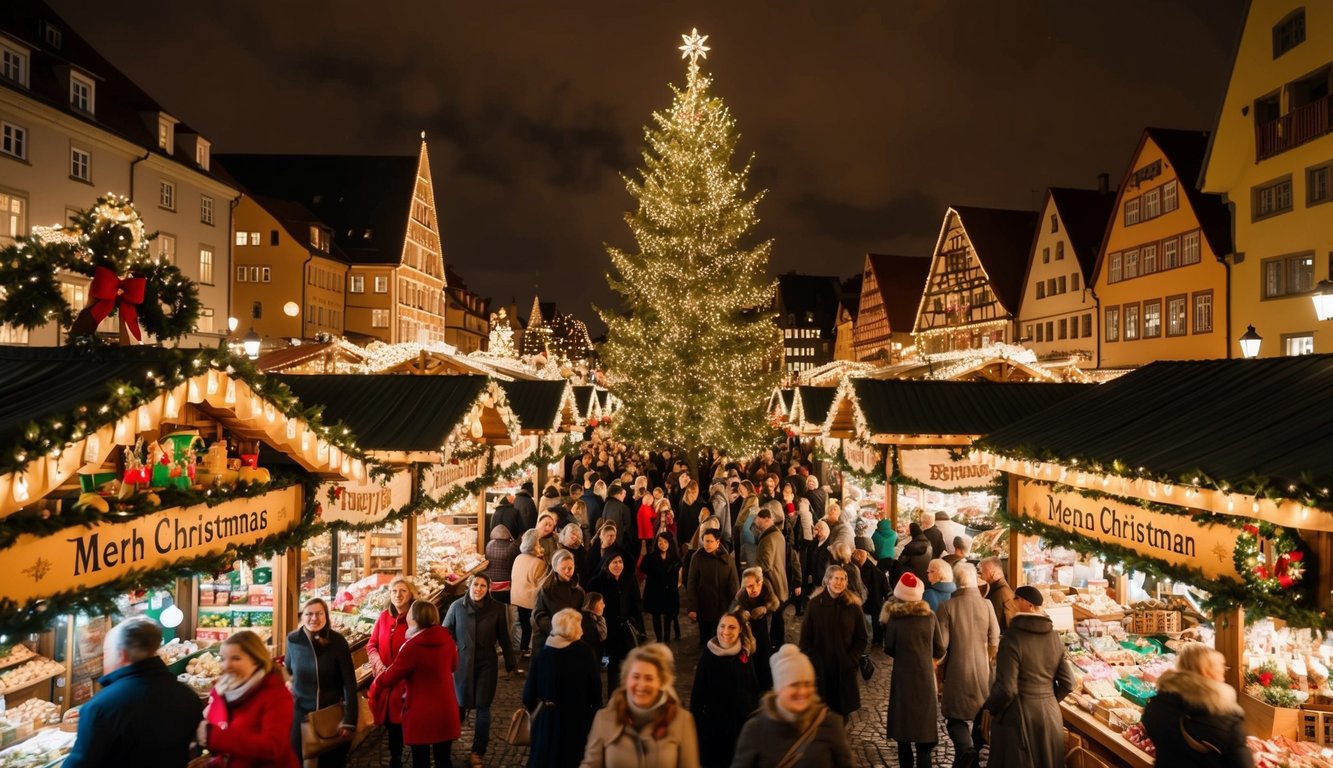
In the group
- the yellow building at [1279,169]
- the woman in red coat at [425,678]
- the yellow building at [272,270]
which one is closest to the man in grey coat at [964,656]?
the woman in red coat at [425,678]

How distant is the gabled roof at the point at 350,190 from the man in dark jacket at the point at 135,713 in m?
47.4

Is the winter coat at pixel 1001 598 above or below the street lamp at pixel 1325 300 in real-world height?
below

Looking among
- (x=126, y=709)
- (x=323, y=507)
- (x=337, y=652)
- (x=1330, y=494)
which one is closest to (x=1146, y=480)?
(x=1330, y=494)

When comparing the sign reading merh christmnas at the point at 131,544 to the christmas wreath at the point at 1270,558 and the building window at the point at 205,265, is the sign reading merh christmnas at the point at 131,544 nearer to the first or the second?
the christmas wreath at the point at 1270,558

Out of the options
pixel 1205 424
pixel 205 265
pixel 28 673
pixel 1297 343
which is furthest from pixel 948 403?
pixel 205 265

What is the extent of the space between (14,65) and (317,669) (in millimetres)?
22938

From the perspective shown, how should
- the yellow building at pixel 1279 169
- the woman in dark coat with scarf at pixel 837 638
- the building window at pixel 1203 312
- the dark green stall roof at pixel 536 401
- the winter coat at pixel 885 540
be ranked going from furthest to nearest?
the building window at pixel 1203 312
the yellow building at pixel 1279 169
the dark green stall roof at pixel 536 401
the winter coat at pixel 885 540
the woman in dark coat with scarf at pixel 837 638

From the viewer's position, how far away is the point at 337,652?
6074 millimetres

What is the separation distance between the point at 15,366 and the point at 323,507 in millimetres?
2628

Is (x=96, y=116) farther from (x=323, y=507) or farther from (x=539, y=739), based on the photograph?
(x=539, y=739)

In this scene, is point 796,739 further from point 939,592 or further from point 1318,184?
point 1318,184

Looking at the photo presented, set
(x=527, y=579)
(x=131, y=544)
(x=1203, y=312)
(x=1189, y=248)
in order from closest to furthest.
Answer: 1. (x=131, y=544)
2. (x=527, y=579)
3. (x=1203, y=312)
4. (x=1189, y=248)

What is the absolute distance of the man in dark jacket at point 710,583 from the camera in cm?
906

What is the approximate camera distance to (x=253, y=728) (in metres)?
4.50
